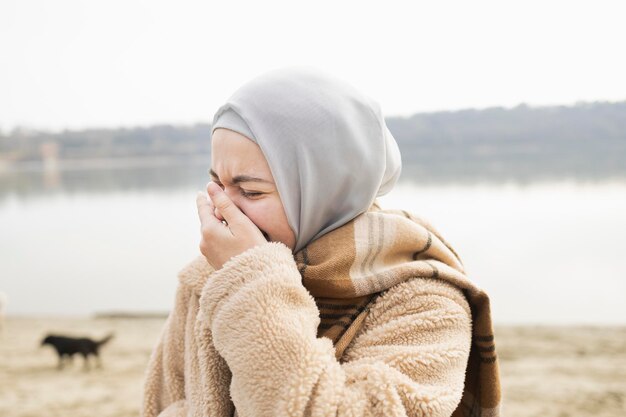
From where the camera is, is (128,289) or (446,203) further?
(446,203)

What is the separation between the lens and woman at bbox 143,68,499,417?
1042mm

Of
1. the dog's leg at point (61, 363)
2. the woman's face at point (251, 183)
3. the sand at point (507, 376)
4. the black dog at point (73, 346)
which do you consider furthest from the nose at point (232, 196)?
the dog's leg at point (61, 363)

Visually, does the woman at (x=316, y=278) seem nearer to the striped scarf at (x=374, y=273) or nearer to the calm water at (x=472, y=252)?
the striped scarf at (x=374, y=273)

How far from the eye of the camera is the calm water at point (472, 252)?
11242 mm

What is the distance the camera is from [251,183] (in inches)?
48.3

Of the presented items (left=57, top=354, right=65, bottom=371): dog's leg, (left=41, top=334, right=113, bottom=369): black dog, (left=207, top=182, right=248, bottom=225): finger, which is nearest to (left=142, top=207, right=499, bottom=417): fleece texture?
(left=207, top=182, right=248, bottom=225): finger

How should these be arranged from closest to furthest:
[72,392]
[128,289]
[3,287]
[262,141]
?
[262,141], [72,392], [128,289], [3,287]

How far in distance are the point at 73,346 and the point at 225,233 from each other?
6.87m

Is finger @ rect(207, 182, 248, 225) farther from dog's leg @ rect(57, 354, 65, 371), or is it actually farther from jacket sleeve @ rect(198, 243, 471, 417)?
dog's leg @ rect(57, 354, 65, 371)

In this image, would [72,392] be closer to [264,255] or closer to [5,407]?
[5,407]

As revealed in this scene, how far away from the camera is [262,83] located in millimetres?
1272

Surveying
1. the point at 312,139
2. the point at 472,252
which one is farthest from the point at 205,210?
the point at 472,252

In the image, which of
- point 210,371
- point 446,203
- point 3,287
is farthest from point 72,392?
point 446,203

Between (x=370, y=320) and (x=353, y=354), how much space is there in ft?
0.31
